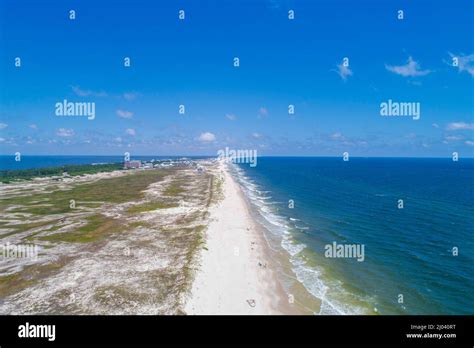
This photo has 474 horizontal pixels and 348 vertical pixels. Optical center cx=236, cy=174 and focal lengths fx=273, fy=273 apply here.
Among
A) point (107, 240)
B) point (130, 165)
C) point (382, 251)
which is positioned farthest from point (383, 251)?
point (130, 165)

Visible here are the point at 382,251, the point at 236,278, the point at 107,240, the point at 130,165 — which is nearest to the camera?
the point at 236,278

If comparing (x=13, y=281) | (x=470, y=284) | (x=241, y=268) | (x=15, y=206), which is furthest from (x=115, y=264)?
(x=15, y=206)

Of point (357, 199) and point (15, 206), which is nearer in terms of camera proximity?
point (15, 206)

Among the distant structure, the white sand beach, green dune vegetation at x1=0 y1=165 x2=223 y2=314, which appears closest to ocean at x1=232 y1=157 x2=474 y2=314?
the white sand beach

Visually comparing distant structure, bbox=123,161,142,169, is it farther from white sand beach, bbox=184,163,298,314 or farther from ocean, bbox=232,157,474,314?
white sand beach, bbox=184,163,298,314

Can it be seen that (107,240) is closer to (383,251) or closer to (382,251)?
(382,251)

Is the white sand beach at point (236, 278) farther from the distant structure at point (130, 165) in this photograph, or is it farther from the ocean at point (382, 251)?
the distant structure at point (130, 165)
